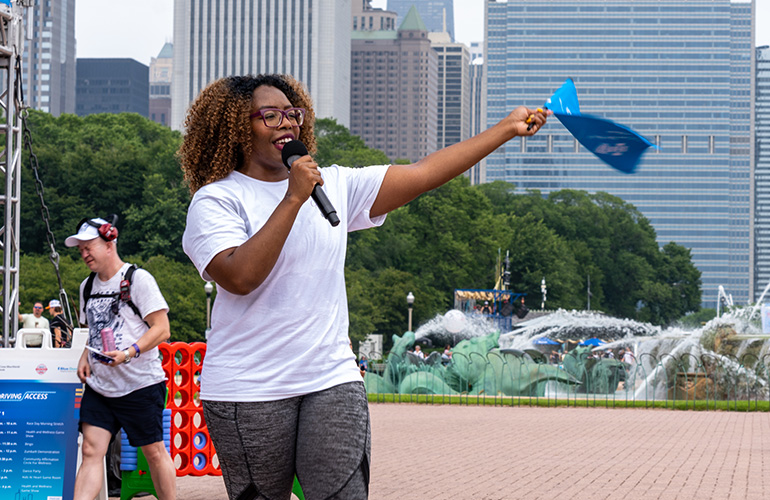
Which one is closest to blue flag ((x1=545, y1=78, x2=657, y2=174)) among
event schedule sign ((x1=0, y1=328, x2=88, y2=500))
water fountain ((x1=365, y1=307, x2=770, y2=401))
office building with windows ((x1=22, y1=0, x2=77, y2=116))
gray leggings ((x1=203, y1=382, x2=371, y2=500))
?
gray leggings ((x1=203, y1=382, x2=371, y2=500))

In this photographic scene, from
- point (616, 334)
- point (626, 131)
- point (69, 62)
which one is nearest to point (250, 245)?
point (626, 131)

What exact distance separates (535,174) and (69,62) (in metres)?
86.6

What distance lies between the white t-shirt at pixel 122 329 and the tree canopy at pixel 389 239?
743 inches

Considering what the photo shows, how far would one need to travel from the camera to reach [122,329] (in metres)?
5.74

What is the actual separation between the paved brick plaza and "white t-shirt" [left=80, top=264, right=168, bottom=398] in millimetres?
2625

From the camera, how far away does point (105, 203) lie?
46844mm

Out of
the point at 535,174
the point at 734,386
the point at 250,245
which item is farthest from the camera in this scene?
the point at 535,174

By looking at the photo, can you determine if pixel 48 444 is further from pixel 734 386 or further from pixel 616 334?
pixel 616 334

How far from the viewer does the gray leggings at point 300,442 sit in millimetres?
2938

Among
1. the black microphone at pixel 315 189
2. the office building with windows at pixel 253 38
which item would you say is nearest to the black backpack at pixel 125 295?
the black microphone at pixel 315 189

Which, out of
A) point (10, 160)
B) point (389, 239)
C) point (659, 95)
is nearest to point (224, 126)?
point (10, 160)

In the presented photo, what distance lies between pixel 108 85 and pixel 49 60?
11.4m

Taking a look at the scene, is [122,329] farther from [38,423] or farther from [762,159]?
[762,159]

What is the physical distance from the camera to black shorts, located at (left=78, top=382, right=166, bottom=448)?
18.8ft
